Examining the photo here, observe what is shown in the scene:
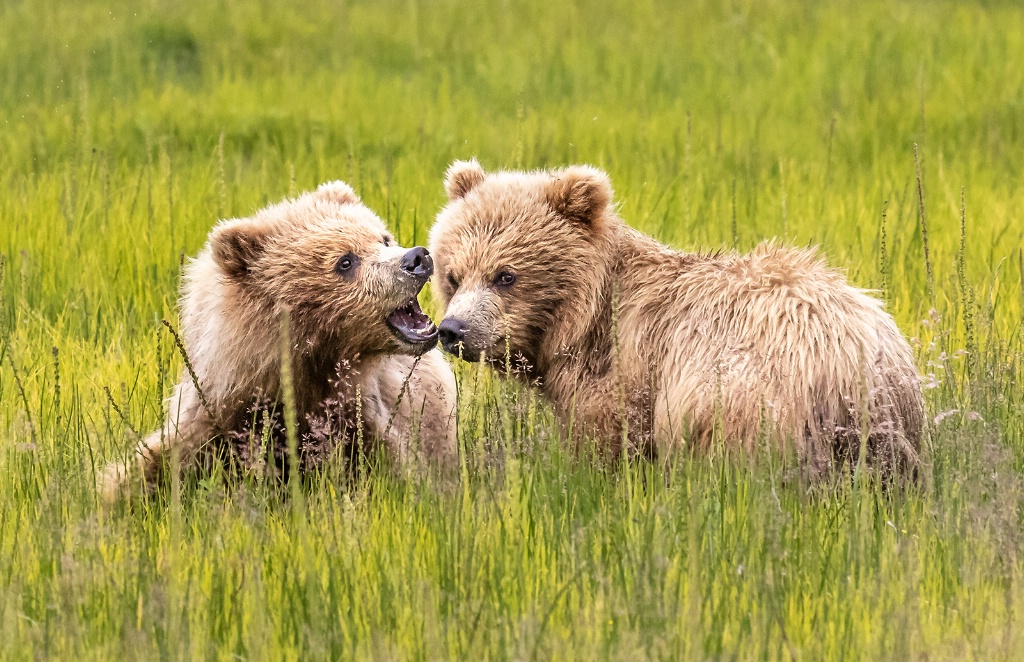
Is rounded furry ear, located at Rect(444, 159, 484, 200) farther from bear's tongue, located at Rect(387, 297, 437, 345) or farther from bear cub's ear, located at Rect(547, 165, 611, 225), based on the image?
bear's tongue, located at Rect(387, 297, 437, 345)

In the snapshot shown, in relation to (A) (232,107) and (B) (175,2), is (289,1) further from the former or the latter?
(A) (232,107)

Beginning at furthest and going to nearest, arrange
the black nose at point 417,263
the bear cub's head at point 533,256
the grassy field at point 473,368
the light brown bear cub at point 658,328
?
the bear cub's head at point 533,256, the black nose at point 417,263, the light brown bear cub at point 658,328, the grassy field at point 473,368

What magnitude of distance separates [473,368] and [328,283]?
0.92 m

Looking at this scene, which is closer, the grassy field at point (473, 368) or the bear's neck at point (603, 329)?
the grassy field at point (473, 368)

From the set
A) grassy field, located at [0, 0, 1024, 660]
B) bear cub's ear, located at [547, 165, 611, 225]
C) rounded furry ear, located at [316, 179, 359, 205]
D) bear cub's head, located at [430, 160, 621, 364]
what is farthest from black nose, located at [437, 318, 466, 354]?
rounded furry ear, located at [316, 179, 359, 205]

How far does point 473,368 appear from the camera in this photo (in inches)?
243

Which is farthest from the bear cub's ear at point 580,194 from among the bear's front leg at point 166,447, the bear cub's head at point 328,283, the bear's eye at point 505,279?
the bear's front leg at point 166,447

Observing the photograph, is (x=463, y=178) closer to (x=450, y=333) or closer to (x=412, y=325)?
(x=412, y=325)

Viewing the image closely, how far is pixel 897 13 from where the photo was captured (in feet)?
47.3

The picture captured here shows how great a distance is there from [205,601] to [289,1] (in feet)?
40.7

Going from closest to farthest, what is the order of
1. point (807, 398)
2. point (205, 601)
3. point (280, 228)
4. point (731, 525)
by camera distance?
point (205, 601)
point (731, 525)
point (807, 398)
point (280, 228)

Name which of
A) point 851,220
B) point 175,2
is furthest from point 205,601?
point 175,2

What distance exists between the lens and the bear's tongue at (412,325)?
18.2 feet

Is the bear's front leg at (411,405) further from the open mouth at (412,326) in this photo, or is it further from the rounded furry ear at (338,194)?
the rounded furry ear at (338,194)
